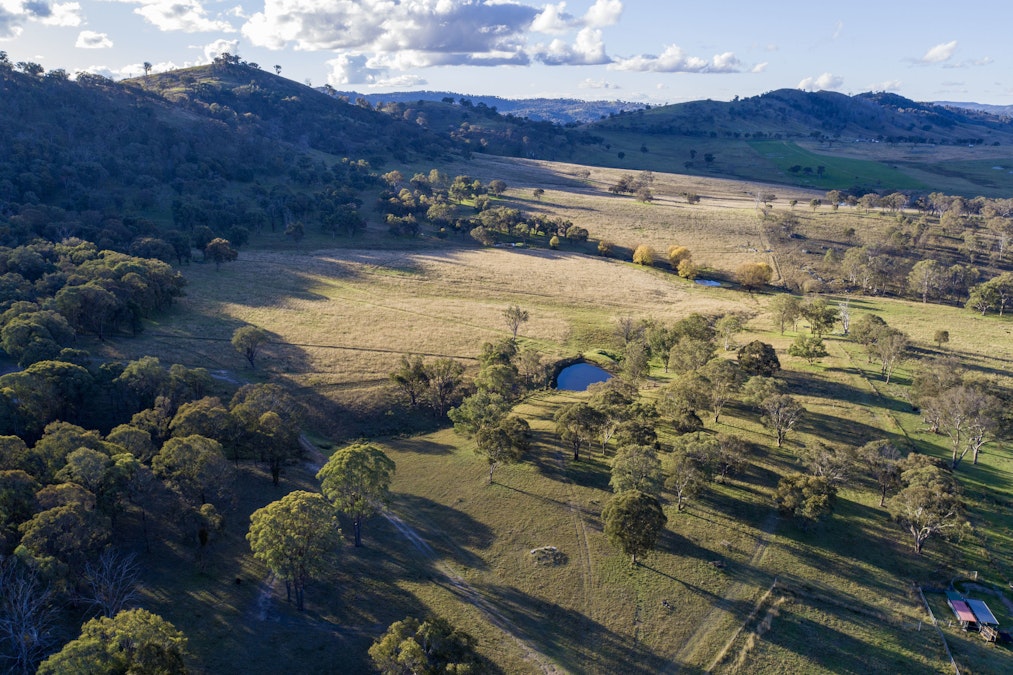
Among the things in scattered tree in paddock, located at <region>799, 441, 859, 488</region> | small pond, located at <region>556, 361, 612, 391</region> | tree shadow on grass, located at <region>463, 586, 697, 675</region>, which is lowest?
tree shadow on grass, located at <region>463, 586, 697, 675</region>

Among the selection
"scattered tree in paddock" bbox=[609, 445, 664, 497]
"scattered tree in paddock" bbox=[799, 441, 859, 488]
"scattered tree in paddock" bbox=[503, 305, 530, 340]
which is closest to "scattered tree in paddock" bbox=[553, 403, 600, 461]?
"scattered tree in paddock" bbox=[609, 445, 664, 497]

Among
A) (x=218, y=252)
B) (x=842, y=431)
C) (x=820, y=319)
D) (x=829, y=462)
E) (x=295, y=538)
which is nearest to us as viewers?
(x=295, y=538)

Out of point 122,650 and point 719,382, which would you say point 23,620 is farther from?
point 719,382

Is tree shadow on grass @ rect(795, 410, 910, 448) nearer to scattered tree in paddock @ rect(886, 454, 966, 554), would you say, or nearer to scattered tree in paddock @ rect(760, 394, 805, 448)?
scattered tree in paddock @ rect(760, 394, 805, 448)

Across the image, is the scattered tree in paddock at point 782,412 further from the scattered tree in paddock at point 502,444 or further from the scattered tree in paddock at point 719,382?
the scattered tree in paddock at point 502,444

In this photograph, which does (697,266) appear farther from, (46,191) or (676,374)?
(46,191)

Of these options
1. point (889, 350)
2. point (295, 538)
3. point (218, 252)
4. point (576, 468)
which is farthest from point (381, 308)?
→ point (889, 350)

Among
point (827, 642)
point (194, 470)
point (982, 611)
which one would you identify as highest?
point (194, 470)
